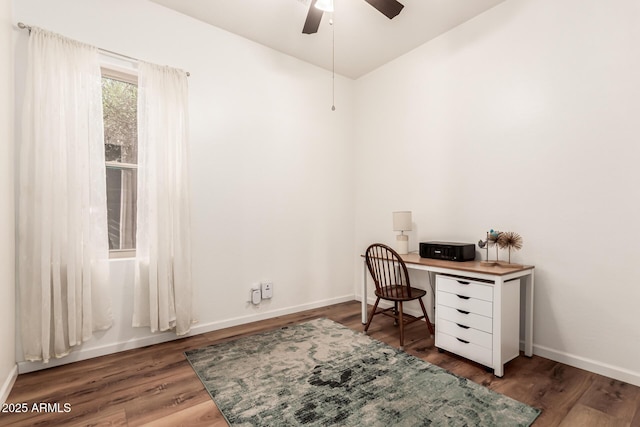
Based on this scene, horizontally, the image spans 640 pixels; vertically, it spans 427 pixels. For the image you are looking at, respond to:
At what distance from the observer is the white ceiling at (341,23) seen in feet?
8.41

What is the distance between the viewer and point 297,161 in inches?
136

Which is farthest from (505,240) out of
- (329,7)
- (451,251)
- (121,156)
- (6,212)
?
(6,212)

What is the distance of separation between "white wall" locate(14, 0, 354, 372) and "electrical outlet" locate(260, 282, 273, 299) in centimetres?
10

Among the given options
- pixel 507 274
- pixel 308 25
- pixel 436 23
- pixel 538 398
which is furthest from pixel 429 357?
pixel 436 23

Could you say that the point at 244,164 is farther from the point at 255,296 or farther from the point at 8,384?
the point at 8,384

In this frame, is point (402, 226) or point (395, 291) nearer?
point (395, 291)

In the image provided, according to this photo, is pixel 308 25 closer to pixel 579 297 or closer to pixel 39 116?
pixel 39 116

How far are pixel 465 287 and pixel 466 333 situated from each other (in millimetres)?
328

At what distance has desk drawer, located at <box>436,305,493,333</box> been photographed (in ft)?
6.79

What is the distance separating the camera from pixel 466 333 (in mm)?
2189

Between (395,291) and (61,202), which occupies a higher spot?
(61,202)

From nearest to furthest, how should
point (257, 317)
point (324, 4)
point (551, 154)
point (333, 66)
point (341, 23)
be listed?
1. point (324, 4)
2. point (551, 154)
3. point (341, 23)
4. point (257, 317)
5. point (333, 66)

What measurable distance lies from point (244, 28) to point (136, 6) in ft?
2.93

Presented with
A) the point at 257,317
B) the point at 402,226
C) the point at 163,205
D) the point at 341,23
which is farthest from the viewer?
the point at 257,317
